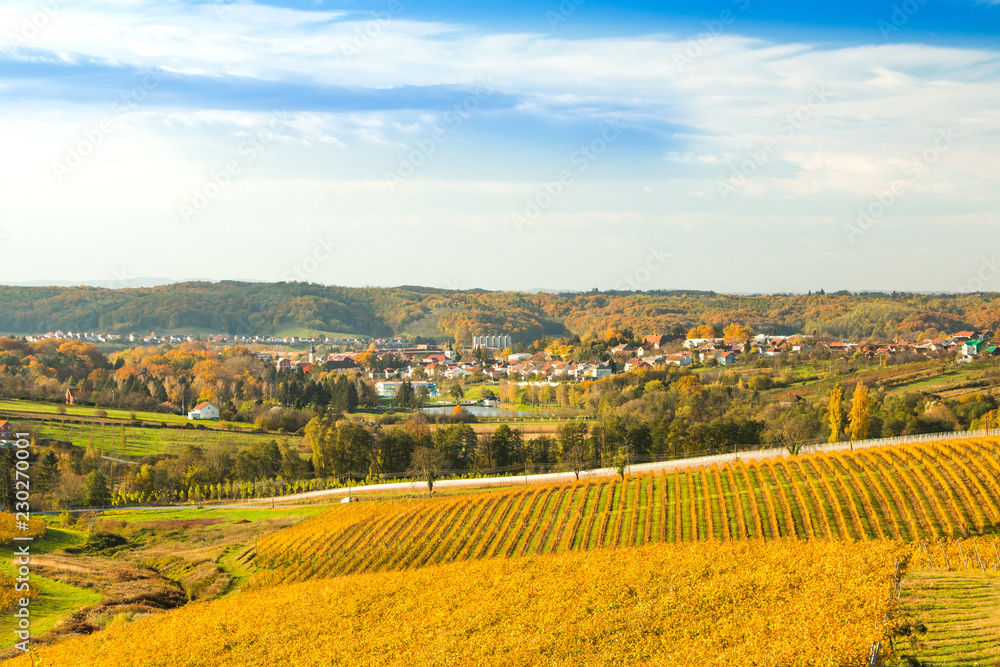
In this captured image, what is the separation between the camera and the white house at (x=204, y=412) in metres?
75.9

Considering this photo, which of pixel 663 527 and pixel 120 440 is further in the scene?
pixel 120 440

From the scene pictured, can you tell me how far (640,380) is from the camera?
284 ft

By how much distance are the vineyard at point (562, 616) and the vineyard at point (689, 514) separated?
287cm

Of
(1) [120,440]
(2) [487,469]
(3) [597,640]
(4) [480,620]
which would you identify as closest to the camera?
(3) [597,640]

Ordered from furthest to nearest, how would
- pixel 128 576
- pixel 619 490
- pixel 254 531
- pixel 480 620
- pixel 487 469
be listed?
pixel 487 469, pixel 254 531, pixel 619 490, pixel 128 576, pixel 480 620

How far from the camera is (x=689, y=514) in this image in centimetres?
2714

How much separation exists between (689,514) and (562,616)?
12550 millimetres

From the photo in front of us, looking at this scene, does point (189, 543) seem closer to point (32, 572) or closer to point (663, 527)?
point (32, 572)

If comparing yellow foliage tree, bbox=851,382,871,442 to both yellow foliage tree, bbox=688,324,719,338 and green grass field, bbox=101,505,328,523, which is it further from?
yellow foliage tree, bbox=688,324,719,338

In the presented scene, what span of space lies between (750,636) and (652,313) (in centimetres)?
17486

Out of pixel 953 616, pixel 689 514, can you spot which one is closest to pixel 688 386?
pixel 689 514

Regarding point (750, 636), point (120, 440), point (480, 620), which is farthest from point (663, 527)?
point (120, 440)

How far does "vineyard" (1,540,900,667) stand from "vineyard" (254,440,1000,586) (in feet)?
9.41

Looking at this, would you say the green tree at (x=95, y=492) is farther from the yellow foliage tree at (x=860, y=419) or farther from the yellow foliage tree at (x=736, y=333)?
the yellow foliage tree at (x=736, y=333)
